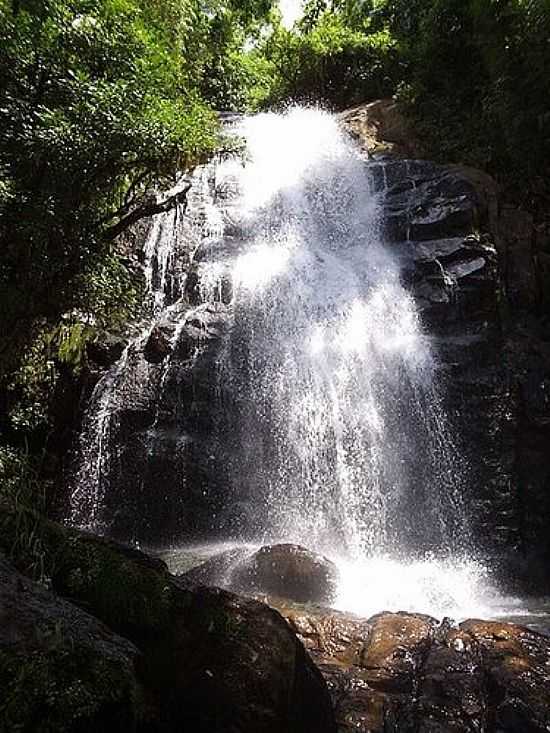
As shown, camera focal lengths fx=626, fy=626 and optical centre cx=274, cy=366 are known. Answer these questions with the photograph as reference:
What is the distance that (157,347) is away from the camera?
9938 millimetres

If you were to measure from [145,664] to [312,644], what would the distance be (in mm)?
2201

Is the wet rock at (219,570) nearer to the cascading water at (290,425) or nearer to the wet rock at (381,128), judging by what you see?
the cascading water at (290,425)

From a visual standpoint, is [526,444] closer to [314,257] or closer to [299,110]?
[314,257]

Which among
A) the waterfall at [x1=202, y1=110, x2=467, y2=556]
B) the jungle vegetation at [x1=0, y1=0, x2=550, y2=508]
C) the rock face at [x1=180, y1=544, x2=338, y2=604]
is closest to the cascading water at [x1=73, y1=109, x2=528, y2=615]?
the waterfall at [x1=202, y1=110, x2=467, y2=556]

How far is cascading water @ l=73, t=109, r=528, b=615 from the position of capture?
8.14 m

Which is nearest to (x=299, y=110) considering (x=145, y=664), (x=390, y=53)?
(x=390, y=53)

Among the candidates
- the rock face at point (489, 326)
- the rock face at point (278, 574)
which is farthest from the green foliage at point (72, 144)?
the rock face at point (489, 326)

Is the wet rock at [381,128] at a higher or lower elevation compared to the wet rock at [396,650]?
higher

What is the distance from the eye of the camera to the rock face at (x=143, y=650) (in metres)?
1.91

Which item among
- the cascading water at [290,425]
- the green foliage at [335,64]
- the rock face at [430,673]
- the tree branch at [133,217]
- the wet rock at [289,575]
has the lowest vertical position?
the rock face at [430,673]

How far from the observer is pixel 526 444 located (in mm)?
8820

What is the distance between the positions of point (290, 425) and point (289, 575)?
3.42 meters

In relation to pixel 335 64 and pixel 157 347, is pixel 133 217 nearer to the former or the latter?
pixel 157 347

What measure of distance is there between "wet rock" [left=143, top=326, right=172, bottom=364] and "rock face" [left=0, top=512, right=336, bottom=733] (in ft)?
22.9
